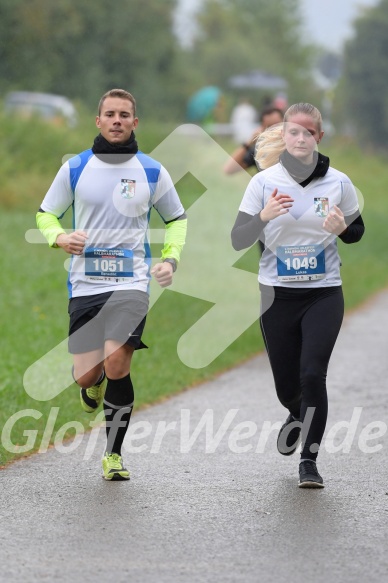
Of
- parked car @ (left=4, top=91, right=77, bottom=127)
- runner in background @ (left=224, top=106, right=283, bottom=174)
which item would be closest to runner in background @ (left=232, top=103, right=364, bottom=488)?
runner in background @ (left=224, top=106, right=283, bottom=174)

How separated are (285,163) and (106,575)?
288 centimetres

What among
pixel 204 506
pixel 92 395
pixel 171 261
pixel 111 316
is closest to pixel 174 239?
pixel 171 261

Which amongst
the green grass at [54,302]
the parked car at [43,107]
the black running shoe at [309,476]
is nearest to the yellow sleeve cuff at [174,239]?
the black running shoe at [309,476]

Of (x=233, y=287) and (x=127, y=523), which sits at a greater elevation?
(x=233, y=287)

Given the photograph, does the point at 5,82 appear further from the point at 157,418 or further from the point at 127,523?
the point at 127,523

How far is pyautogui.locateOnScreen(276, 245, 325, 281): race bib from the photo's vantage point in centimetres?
738

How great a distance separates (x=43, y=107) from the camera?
3381cm

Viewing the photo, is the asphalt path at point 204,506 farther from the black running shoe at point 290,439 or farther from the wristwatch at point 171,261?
the wristwatch at point 171,261

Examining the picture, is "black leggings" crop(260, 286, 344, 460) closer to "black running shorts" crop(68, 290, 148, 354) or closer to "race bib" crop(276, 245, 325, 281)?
"race bib" crop(276, 245, 325, 281)

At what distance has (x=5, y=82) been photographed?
4494cm

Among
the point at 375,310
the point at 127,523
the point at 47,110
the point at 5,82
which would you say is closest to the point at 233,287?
the point at 375,310

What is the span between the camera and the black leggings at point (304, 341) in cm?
732

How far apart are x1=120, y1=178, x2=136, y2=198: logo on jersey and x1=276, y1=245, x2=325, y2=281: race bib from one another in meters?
0.88

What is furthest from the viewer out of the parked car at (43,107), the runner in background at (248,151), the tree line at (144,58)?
the tree line at (144,58)
